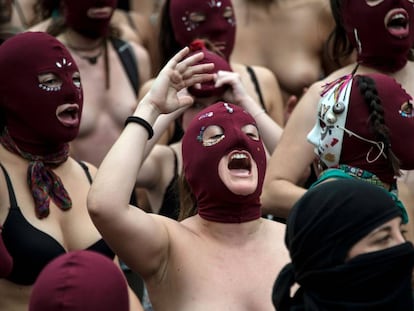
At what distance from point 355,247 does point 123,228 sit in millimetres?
953

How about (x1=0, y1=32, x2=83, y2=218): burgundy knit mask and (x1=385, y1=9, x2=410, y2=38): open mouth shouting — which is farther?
(x1=385, y1=9, x2=410, y2=38): open mouth shouting

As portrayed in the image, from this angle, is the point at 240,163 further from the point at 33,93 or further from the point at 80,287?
the point at 80,287

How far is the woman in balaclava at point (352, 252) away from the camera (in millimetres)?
3432

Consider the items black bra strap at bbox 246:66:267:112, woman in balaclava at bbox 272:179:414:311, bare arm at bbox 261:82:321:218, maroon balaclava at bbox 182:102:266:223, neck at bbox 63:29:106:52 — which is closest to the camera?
woman in balaclava at bbox 272:179:414:311

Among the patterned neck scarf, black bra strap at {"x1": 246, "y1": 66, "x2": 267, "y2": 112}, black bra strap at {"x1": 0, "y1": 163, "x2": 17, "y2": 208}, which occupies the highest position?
black bra strap at {"x1": 0, "y1": 163, "x2": 17, "y2": 208}

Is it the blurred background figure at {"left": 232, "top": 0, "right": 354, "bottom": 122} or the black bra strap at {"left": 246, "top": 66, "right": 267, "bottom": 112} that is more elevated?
the black bra strap at {"left": 246, "top": 66, "right": 267, "bottom": 112}

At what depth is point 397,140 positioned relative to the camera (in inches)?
177

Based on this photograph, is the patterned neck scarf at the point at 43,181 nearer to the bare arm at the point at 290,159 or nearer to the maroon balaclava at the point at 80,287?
the bare arm at the point at 290,159

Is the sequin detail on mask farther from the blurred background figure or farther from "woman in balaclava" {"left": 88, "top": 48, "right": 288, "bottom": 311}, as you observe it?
the blurred background figure

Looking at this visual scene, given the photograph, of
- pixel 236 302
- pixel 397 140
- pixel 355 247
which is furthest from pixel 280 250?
pixel 355 247

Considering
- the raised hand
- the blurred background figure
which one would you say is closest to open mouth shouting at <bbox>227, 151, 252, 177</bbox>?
the raised hand

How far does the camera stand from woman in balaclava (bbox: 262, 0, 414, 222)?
14.8 feet

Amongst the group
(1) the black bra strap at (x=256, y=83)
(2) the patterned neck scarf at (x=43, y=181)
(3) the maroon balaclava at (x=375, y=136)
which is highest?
(3) the maroon balaclava at (x=375, y=136)

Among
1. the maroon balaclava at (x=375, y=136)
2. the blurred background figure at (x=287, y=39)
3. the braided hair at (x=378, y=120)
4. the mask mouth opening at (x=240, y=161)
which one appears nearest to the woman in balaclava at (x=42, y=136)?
the mask mouth opening at (x=240, y=161)
